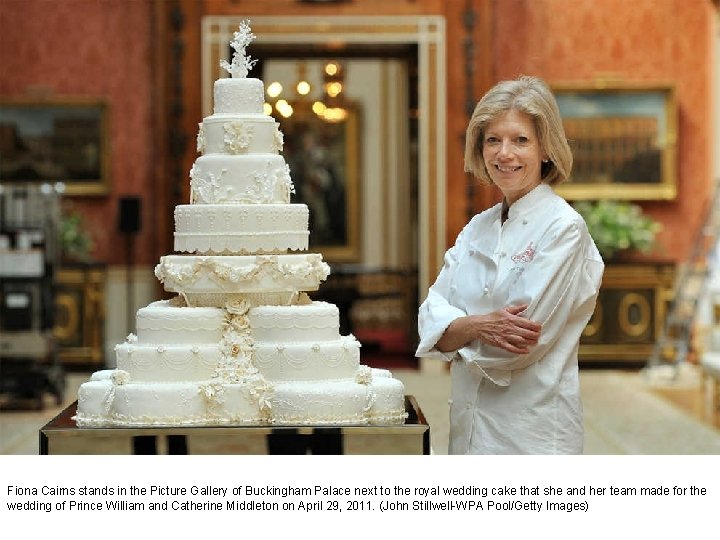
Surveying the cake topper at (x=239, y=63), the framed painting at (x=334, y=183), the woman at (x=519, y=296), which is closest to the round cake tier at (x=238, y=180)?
the cake topper at (x=239, y=63)

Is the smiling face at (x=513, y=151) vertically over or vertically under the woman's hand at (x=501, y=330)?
over

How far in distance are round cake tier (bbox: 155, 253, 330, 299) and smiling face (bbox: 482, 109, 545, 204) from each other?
1234mm

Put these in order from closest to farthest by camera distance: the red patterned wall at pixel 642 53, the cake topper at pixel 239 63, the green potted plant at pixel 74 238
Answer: the cake topper at pixel 239 63 < the red patterned wall at pixel 642 53 < the green potted plant at pixel 74 238

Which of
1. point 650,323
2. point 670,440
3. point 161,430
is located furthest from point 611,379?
point 161,430

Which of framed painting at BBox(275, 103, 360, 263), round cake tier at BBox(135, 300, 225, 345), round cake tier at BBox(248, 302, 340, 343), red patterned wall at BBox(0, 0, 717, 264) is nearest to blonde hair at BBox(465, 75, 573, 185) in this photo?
round cake tier at BBox(248, 302, 340, 343)

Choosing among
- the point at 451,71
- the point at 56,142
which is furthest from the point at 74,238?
the point at 451,71

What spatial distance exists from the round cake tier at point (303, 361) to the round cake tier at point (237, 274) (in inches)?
9.2

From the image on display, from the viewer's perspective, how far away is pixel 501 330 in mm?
3660

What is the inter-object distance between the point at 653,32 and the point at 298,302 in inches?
178

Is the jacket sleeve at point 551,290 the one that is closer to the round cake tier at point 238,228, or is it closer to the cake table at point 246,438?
the cake table at point 246,438

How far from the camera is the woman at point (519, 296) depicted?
367 centimetres

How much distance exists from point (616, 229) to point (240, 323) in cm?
741

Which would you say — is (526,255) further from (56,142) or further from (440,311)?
(56,142)

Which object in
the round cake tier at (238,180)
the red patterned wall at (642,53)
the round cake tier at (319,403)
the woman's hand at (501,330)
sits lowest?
the round cake tier at (319,403)
